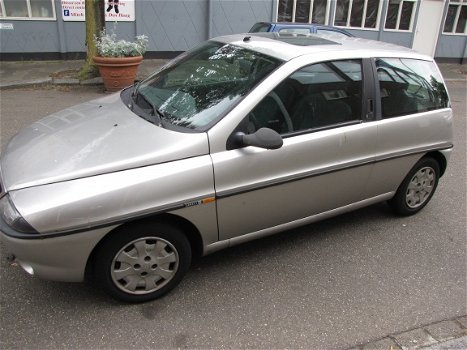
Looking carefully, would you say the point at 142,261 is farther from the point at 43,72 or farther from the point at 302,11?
the point at 302,11

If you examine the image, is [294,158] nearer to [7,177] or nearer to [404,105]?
[404,105]

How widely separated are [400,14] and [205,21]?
23.8 feet

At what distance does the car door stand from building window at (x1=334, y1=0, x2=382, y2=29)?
12.2 meters

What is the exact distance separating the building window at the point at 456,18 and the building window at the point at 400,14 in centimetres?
163

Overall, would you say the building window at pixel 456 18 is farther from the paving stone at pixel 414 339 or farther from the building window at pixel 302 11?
the paving stone at pixel 414 339

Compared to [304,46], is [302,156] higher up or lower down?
lower down

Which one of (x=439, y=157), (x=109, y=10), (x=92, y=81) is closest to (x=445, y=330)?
(x=439, y=157)

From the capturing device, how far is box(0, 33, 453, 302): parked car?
2518 mm

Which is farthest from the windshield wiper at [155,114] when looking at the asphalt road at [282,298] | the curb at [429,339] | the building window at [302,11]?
the building window at [302,11]

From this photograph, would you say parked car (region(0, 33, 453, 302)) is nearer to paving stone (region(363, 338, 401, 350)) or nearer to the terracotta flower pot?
paving stone (region(363, 338, 401, 350))

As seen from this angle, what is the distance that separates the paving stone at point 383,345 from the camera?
2.68 metres

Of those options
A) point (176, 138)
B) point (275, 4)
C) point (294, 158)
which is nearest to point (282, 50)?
point (294, 158)

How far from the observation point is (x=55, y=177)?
253cm

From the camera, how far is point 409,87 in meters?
3.79
